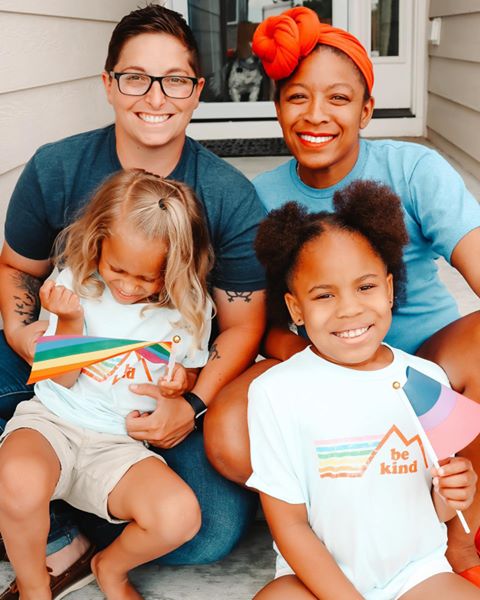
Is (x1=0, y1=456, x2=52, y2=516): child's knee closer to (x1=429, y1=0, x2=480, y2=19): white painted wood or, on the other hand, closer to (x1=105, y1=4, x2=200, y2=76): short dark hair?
(x1=105, y1=4, x2=200, y2=76): short dark hair

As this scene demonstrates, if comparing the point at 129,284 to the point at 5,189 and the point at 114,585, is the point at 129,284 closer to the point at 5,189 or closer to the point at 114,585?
the point at 114,585

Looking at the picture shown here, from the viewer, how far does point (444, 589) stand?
1.65 metres

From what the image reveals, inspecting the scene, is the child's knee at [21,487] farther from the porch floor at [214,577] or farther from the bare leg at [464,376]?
the bare leg at [464,376]

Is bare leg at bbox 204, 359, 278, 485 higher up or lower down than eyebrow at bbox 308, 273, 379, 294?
lower down

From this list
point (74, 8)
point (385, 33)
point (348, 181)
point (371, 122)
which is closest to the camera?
point (348, 181)

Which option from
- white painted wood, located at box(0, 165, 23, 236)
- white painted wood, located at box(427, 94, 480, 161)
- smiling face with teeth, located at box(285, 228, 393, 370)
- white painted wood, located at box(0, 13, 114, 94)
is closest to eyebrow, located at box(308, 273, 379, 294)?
smiling face with teeth, located at box(285, 228, 393, 370)

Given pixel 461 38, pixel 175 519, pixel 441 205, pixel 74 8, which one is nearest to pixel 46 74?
pixel 74 8

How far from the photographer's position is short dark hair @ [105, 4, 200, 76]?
85.5 inches

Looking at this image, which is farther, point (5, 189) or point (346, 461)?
point (5, 189)

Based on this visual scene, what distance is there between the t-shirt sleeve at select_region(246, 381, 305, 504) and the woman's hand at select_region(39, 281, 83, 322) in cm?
52

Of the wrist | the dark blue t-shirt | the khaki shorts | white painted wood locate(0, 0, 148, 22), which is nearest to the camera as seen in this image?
the khaki shorts

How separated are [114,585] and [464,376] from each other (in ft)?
3.16

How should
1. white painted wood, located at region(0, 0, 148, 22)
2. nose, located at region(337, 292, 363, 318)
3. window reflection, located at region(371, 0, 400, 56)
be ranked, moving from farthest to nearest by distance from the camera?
window reflection, located at region(371, 0, 400, 56) → white painted wood, located at region(0, 0, 148, 22) → nose, located at region(337, 292, 363, 318)

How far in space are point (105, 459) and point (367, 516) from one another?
645 millimetres
